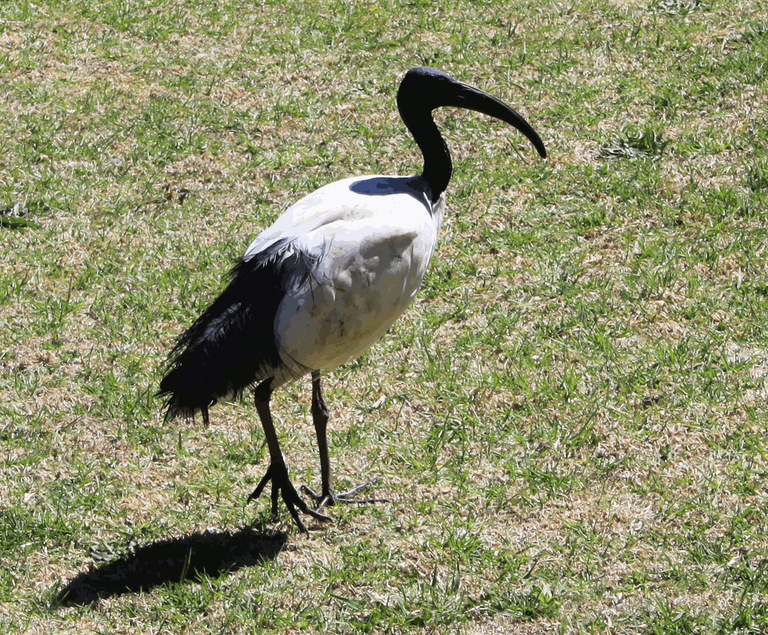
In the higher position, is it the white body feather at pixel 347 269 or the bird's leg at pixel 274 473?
the white body feather at pixel 347 269

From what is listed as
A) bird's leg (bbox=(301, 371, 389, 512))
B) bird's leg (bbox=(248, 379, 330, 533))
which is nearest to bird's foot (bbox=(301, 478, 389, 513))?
bird's leg (bbox=(301, 371, 389, 512))

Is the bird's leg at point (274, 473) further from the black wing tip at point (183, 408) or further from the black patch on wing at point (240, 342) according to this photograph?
the black wing tip at point (183, 408)

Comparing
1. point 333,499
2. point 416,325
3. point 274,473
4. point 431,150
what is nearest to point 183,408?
point 274,473

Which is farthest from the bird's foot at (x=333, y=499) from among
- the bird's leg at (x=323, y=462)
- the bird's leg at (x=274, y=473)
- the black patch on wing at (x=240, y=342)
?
the black patch on wing at (x=240, y=342)

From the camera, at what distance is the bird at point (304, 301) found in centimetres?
383

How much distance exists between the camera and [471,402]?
488cm

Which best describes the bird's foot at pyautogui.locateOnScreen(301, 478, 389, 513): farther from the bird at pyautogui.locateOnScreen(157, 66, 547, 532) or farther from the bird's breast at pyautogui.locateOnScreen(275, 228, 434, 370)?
the bird's breast at pyautogui.locateOnScreen(275, 228, 434, 370)

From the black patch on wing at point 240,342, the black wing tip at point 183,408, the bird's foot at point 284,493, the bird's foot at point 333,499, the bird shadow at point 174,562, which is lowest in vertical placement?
the bird shadow at point 174,562

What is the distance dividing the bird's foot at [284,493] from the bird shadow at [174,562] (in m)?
0.12

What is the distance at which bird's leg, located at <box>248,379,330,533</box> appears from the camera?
4.04 metres

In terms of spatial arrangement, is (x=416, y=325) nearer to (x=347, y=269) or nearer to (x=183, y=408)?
(x=347, y=269)

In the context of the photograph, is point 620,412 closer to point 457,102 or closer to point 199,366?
point 457,102

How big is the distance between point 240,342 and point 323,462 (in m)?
0.82

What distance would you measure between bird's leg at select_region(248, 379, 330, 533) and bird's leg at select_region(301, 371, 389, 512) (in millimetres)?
117
